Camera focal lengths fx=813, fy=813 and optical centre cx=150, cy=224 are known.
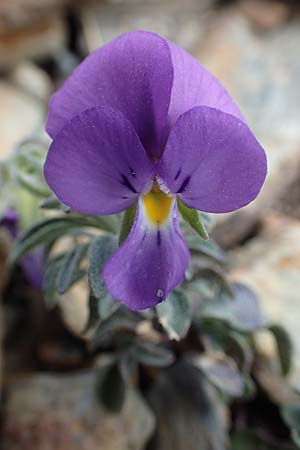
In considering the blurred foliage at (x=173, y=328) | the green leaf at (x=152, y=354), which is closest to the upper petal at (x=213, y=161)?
the blurred foliage at (x=173, y=328)

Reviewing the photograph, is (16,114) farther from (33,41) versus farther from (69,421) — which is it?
(69,421)

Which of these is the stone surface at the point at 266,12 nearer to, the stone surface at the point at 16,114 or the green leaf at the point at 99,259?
the stone surface at the point at 16,114

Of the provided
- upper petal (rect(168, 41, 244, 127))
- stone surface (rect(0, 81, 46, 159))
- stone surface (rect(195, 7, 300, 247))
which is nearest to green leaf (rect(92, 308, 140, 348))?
upper petal (rect(168, 41, 244, 127))

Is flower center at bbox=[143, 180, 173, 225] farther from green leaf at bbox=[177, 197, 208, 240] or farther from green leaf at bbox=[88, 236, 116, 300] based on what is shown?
green leaf at bbox=[88, 236, 116, 300]

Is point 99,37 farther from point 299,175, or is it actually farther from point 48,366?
point 48,366

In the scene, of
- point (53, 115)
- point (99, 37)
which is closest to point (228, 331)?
point (53, 115)
